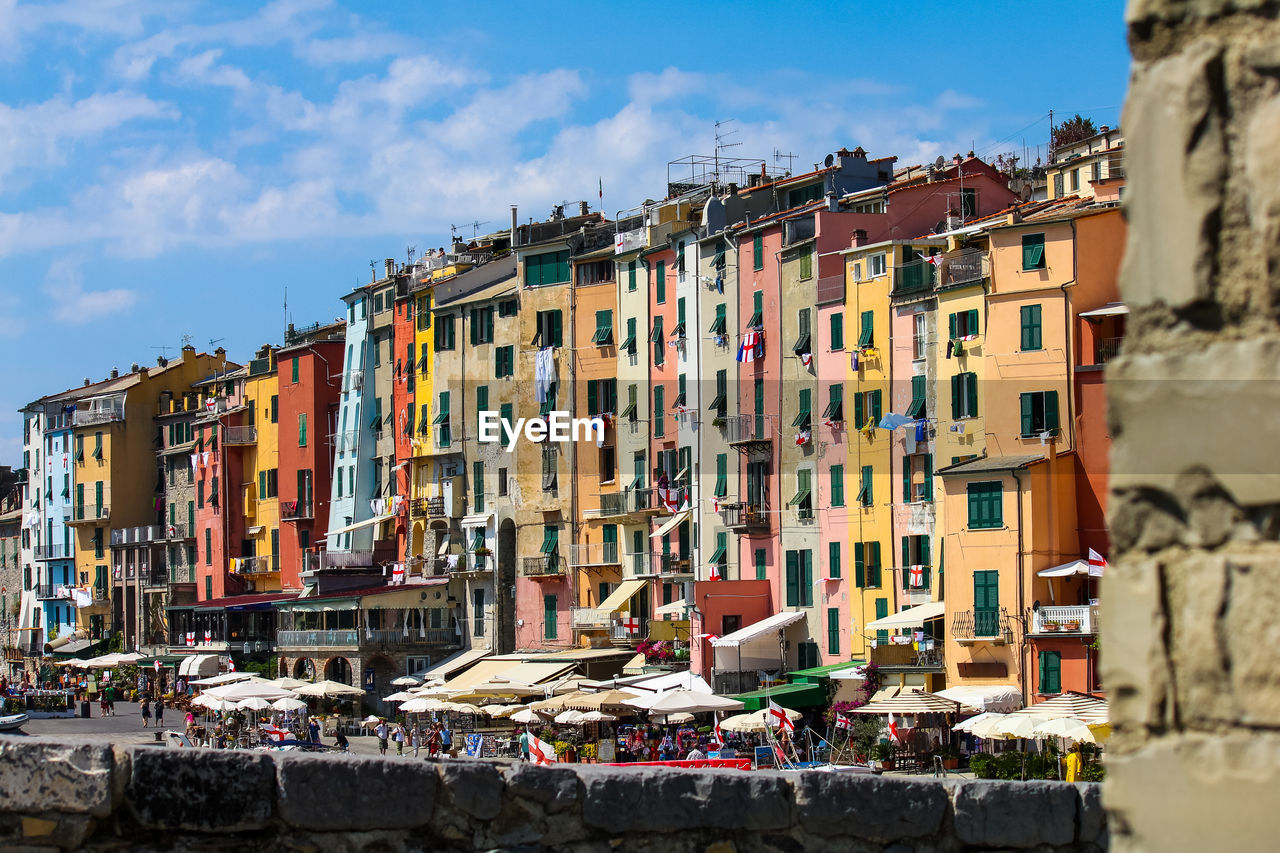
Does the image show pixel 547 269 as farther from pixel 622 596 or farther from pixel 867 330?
pixel 867 330

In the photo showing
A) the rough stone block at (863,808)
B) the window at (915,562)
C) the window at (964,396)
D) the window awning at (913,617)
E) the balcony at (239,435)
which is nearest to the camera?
the rough stone block at (863,808)

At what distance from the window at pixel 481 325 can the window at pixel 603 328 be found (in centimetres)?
721

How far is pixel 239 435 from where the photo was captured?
104 m

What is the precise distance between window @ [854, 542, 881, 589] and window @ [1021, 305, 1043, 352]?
950 cm

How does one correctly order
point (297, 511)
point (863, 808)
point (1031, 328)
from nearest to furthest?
point (863, 808) < point (1031, 328) < point (297, 511)

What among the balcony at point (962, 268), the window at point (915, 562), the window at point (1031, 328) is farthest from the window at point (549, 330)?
the window at point (1031, 328)

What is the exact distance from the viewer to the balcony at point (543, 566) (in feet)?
254

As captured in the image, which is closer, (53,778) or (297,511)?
(53,778)

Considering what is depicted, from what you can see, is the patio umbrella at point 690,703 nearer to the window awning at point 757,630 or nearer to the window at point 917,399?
the window awning at point 757,630

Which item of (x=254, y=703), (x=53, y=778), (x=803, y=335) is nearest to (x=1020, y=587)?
(x=803, y=335)

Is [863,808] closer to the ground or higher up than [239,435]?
closer to the ground

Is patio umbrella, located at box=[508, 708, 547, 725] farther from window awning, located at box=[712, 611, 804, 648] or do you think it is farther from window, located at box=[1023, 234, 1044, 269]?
window, located at box=[1023, 234, 1044, 269]

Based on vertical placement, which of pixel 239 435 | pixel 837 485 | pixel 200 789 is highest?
pixel 239 435

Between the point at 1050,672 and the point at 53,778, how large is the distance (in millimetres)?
44044
